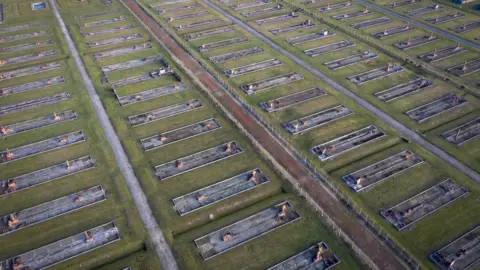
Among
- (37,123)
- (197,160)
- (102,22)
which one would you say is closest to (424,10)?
(197,160)

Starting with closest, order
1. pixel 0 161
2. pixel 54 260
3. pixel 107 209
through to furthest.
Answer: pixel 54 260 < pixel 107 209 < pixel 0 161

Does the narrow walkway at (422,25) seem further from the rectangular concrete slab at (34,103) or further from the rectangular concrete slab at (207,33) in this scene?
the rectangular concrete slab at (34,103)

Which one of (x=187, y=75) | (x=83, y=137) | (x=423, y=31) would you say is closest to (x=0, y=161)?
(x=83, y=137)

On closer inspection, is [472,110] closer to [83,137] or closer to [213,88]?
[213,88]

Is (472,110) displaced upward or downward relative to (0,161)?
upward

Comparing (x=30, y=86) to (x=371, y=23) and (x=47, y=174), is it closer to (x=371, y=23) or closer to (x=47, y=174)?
(x=47, y=174)
